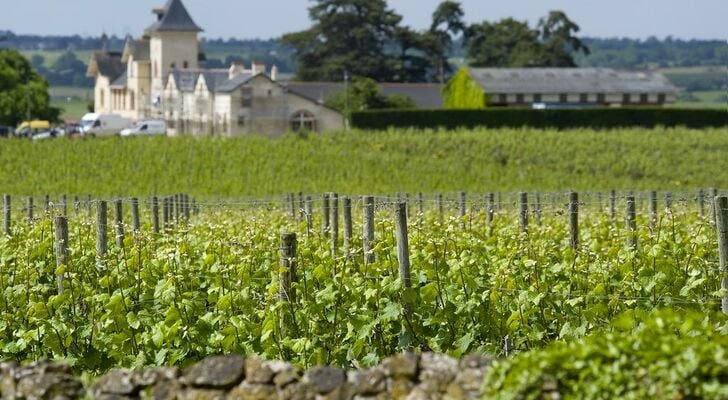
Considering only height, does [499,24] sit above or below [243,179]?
above

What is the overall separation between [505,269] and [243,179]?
39.8 m

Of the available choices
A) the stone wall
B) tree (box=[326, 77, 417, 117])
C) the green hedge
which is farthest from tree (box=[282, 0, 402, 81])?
the stone wall

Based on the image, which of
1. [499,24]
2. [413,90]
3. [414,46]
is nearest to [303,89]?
[413,90]

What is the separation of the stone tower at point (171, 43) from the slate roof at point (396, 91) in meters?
9.60

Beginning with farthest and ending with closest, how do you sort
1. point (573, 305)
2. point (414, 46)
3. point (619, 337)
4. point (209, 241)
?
point (414, 46) < point (209, 241) < point (573, 305) < point (619, 337)

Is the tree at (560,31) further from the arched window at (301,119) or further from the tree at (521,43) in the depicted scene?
the arched window at (301,119)

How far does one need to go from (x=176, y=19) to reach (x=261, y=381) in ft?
352

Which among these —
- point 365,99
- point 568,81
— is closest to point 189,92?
point 365,99

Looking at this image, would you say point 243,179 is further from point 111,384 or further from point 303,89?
point 303,89

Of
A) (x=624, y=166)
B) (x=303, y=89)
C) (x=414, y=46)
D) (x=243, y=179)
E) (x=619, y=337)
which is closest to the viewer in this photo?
(x=619, y=337)

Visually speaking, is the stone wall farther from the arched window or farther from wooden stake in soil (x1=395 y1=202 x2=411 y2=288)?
the arched window

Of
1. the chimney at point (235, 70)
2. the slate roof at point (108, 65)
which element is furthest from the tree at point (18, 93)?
the slate roof at point (108, 65)

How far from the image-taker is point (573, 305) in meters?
11.9

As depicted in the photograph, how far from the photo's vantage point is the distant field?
165 feet
